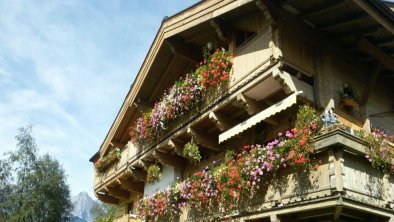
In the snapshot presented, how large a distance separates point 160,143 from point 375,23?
7790 mm

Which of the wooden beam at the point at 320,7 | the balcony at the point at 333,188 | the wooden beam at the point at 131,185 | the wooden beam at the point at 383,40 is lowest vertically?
the balcony at the point at 333,188

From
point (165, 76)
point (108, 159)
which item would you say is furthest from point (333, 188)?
point (108, 159)

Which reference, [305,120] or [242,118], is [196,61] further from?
[305,120]

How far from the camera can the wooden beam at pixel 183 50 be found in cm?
1373

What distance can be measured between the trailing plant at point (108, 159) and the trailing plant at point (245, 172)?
6426 mm

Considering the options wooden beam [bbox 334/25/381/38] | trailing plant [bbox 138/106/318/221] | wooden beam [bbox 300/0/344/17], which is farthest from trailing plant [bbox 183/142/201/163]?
wooden beam [bbox 334/25/381/38]

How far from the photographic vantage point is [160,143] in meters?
14.1

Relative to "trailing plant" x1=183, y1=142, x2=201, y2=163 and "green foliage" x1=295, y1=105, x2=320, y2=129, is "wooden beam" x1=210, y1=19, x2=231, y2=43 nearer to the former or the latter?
"trailing plant" x1=183, y1=142, x2=201, y2=163

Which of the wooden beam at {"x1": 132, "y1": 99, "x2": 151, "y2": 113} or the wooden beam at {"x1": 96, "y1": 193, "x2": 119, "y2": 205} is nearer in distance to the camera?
the wooden beam at {"x1": 132, "y1": 99, "x2": 151, "y2": 113}

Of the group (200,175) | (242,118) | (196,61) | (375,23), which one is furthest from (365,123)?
(196,61)

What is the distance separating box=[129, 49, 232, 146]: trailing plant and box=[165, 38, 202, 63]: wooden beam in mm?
1012

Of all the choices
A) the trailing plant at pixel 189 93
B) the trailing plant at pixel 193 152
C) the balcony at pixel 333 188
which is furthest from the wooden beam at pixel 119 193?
the balcony at pixel 333 188

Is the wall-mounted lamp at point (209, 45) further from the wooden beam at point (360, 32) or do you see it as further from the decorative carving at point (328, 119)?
the decorative carving at point (328, 119)

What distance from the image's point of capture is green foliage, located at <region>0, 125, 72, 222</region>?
37.6 meters
